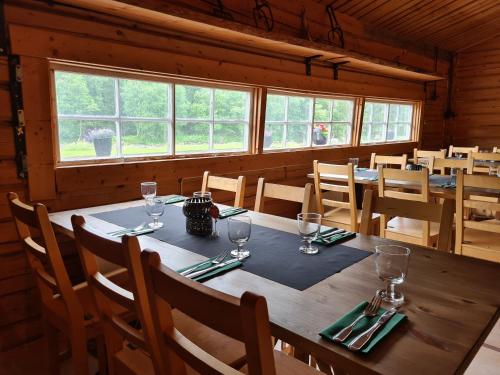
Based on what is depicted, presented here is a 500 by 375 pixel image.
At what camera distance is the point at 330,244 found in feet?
5.15

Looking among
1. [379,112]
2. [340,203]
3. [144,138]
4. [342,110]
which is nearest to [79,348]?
[144,138]

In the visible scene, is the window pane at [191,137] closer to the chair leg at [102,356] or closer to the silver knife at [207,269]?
the chair leg at [102,356]

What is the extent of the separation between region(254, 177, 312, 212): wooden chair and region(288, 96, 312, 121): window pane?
78.2 inches

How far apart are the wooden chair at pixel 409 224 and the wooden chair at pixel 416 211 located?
0.73m

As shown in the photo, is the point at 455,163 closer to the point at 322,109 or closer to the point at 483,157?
the point at 483,157

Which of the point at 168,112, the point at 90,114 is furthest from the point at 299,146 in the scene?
the point at 90,114

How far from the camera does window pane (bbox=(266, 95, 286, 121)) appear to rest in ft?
12.6

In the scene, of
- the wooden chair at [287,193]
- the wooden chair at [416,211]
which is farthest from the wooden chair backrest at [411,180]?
the wooden chair at [287,193]

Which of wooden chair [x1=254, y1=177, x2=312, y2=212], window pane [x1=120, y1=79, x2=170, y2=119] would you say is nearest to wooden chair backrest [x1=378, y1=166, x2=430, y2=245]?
wooden chair [x1=254, y1=177, x2=312, y2=212]

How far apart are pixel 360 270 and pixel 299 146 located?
10.1ft

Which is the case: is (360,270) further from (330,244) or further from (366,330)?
(366,330)

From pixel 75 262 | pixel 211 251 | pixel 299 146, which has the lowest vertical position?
pixel 75 262

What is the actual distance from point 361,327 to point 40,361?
6.66 ft

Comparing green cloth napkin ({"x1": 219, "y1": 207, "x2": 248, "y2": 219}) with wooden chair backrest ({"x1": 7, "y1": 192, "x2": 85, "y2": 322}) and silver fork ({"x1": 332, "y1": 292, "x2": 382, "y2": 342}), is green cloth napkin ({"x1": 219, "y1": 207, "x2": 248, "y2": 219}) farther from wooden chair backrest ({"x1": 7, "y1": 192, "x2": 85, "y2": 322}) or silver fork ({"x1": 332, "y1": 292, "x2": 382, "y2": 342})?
silver fork ({"x1": 332, "y1": 292, "x2": 382, "y2": 342})
